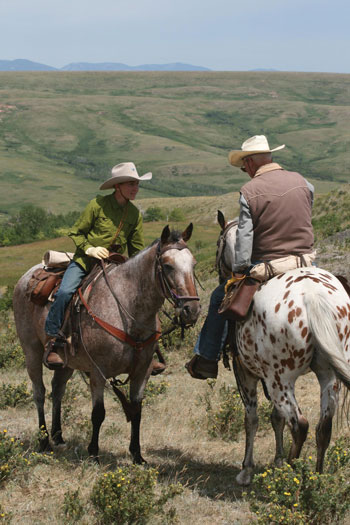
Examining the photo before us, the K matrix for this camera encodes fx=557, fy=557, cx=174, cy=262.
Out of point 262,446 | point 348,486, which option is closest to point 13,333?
point 262,446

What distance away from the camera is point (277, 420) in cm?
667

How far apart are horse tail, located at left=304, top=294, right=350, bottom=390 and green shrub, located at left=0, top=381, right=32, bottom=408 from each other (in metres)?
6.44

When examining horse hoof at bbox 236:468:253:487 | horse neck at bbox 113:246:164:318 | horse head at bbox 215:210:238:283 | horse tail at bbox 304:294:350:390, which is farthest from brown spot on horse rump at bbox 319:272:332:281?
horse hoof at bbox 236:468:253:487

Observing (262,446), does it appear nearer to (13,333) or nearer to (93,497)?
(93,497)

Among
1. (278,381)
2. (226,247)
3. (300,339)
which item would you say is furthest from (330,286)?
(226,247)

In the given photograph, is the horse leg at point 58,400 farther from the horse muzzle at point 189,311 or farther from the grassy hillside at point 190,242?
the grassy hillside at point 190,242

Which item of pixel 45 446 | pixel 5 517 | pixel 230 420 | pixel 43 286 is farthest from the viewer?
pixel 230 420

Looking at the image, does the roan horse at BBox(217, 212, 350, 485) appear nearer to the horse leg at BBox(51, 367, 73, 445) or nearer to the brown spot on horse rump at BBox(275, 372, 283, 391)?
the brown spot on horse rump at BBox(275, 372, 283, 391)

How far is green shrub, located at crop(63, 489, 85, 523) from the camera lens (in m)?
5.29

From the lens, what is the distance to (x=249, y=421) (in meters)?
6.54

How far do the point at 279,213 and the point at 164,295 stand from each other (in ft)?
5.05

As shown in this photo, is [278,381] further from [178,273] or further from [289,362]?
[178,273]

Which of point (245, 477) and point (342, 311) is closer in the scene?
point (342, 311)

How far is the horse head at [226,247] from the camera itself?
256 inches
